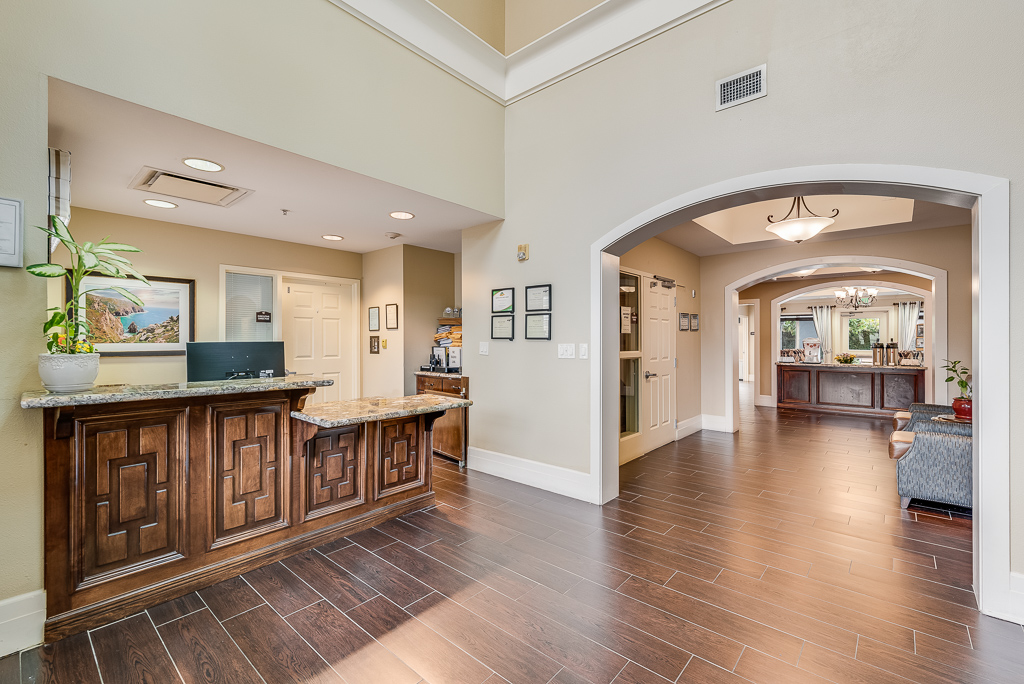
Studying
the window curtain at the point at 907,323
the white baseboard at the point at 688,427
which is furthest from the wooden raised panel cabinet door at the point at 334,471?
the window curtain at the point at 907,323

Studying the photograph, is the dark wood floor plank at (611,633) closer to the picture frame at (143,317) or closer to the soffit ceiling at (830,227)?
the soffit ceiling at (830,227)

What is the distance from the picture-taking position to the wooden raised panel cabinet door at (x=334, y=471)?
2893 mm

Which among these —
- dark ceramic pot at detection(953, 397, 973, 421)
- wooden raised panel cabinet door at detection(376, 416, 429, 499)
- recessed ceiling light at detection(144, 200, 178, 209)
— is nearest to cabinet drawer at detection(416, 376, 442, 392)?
wooden raised panel cabinet door at detection(376, 416, 429, 499)

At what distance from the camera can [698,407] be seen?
661cm

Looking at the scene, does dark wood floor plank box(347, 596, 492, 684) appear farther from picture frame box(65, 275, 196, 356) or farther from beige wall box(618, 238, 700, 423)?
beige wall box(618, 238, 700, 423)

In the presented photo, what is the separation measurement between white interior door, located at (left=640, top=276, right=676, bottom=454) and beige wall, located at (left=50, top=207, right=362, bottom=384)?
4252 millimetres

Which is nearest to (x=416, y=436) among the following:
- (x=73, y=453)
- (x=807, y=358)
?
(x=73, y=453)

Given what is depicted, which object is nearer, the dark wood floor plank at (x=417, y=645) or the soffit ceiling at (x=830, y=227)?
the dark wood floor plank at (x=417, y=645)

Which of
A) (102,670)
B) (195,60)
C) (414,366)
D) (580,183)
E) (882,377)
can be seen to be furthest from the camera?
(882,377)

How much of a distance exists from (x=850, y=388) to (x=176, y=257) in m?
10.4

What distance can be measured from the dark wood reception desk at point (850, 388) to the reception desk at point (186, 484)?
8.09m

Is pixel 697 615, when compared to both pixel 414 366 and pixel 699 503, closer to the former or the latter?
pixel 699 503

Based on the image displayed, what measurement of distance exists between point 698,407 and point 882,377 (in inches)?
157

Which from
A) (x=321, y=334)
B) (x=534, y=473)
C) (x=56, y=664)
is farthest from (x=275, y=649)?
(x=321, y=334)
